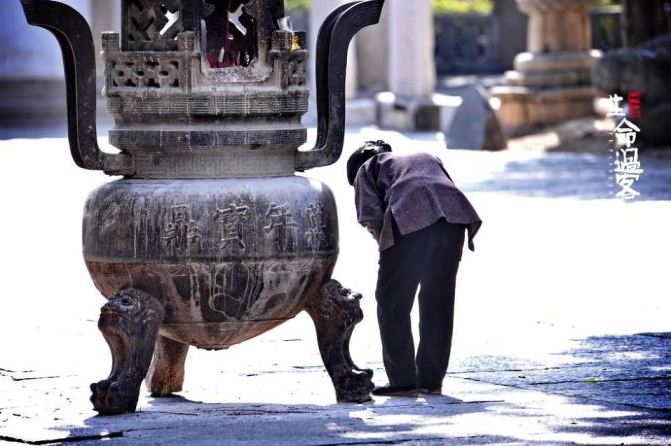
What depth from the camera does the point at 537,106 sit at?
81.4 feet

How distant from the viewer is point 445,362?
7406 mm

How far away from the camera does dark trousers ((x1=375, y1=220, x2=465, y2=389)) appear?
7340 millimetres

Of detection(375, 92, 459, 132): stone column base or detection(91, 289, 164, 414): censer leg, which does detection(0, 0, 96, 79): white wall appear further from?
detection(91, 289, 164, 414): censer leg

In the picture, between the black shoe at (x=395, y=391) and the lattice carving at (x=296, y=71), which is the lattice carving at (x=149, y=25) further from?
the black shoe at (x=395, y=391)

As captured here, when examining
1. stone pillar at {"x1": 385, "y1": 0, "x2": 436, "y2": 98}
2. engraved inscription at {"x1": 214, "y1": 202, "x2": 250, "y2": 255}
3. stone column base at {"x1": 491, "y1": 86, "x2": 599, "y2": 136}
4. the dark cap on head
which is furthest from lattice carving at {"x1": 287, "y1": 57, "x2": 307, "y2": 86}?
stone pillar at {"x1": 385, "y1": 0, "x2": 436, "y2": 98}

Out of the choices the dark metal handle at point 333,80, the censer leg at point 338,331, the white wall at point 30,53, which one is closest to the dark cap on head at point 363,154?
the dark metal handle at point 333,80

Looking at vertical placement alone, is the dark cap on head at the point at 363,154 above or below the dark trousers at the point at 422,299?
above

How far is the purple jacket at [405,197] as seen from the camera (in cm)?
729

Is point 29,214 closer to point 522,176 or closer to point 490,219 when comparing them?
point 490,219

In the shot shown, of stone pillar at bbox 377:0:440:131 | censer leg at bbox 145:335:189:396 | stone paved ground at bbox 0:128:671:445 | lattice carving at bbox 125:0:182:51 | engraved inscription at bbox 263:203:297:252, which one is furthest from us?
stone pillar at bbox 377:0:440:131

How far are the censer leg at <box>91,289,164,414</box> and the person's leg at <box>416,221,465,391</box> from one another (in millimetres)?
1321

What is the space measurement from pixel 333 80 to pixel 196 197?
1062 millimetres

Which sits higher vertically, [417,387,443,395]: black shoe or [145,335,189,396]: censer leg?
[145,335,189,396]: censer leg

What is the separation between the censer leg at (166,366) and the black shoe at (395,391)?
3.16 ft
